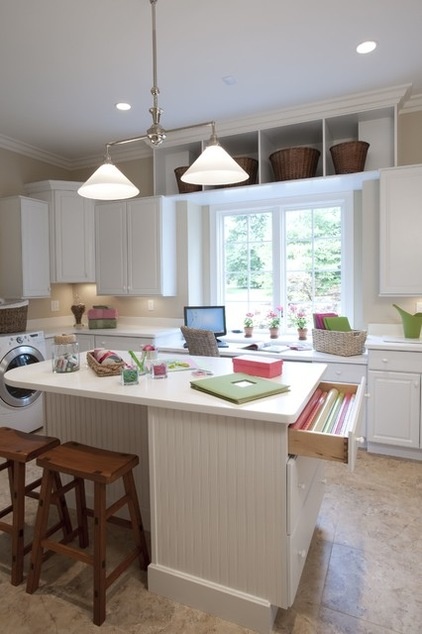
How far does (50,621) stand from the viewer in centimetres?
164

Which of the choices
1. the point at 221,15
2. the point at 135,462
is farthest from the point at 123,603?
the point at 221,15

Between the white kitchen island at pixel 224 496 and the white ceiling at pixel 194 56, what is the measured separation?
2.00 metres

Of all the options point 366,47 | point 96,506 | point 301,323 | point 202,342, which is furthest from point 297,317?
point 96,506

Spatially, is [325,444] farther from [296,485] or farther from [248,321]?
[248,321]

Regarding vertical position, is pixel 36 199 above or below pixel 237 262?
above

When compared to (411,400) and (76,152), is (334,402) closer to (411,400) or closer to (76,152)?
(411,400)

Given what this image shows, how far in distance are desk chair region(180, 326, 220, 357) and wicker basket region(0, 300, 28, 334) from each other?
5.17 feet

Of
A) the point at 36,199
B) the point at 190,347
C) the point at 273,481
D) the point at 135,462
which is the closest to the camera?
the point at 273,481

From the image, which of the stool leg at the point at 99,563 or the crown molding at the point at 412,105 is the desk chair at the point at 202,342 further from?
the crown molding at the point at 412,105

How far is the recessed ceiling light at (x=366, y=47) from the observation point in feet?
8.35

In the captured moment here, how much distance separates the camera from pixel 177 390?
1742 millimetres

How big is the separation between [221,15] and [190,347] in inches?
86.7

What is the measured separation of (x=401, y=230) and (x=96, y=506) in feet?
9.51

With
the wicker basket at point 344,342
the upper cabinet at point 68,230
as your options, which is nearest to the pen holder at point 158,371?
the wicker basket at point 344,342
